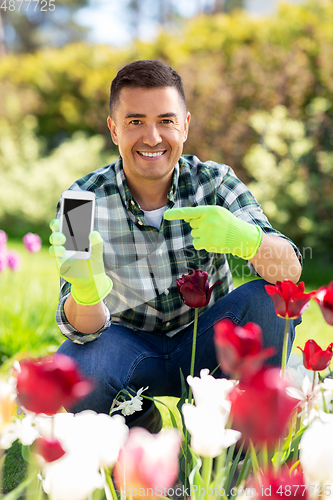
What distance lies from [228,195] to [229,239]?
1.17 ft

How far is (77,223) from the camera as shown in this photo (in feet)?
3.32

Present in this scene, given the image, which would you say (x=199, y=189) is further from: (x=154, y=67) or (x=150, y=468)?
(x=150, y=468)

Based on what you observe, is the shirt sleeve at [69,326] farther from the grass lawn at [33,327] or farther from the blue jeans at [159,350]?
the grass lawn at [33,327]

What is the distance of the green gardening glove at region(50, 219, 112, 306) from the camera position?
978mm

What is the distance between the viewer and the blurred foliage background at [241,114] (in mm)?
4430

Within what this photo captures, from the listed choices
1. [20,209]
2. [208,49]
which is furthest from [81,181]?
[20,209]

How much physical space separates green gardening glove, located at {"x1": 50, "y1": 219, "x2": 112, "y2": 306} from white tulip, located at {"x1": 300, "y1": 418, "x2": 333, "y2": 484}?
0.62m

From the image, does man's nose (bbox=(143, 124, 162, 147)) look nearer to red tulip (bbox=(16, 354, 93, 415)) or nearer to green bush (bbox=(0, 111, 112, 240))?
red tulip (bbox=(16, 354, 93, 415))

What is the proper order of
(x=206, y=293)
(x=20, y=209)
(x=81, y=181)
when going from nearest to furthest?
(x=206, y=293)
(x=81, y=181)
(x=20, y=209)

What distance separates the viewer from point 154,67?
1436 millimetres

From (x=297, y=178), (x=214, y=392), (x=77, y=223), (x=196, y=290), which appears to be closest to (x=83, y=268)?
(x=77, y=223)

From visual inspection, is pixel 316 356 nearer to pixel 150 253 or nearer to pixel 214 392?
pixel 214 392

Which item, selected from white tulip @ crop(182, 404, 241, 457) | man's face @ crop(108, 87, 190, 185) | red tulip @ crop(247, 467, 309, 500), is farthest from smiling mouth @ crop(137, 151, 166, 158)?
red tulip @ crop(247, 467, 309, 500)

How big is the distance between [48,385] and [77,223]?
1.73 ft
